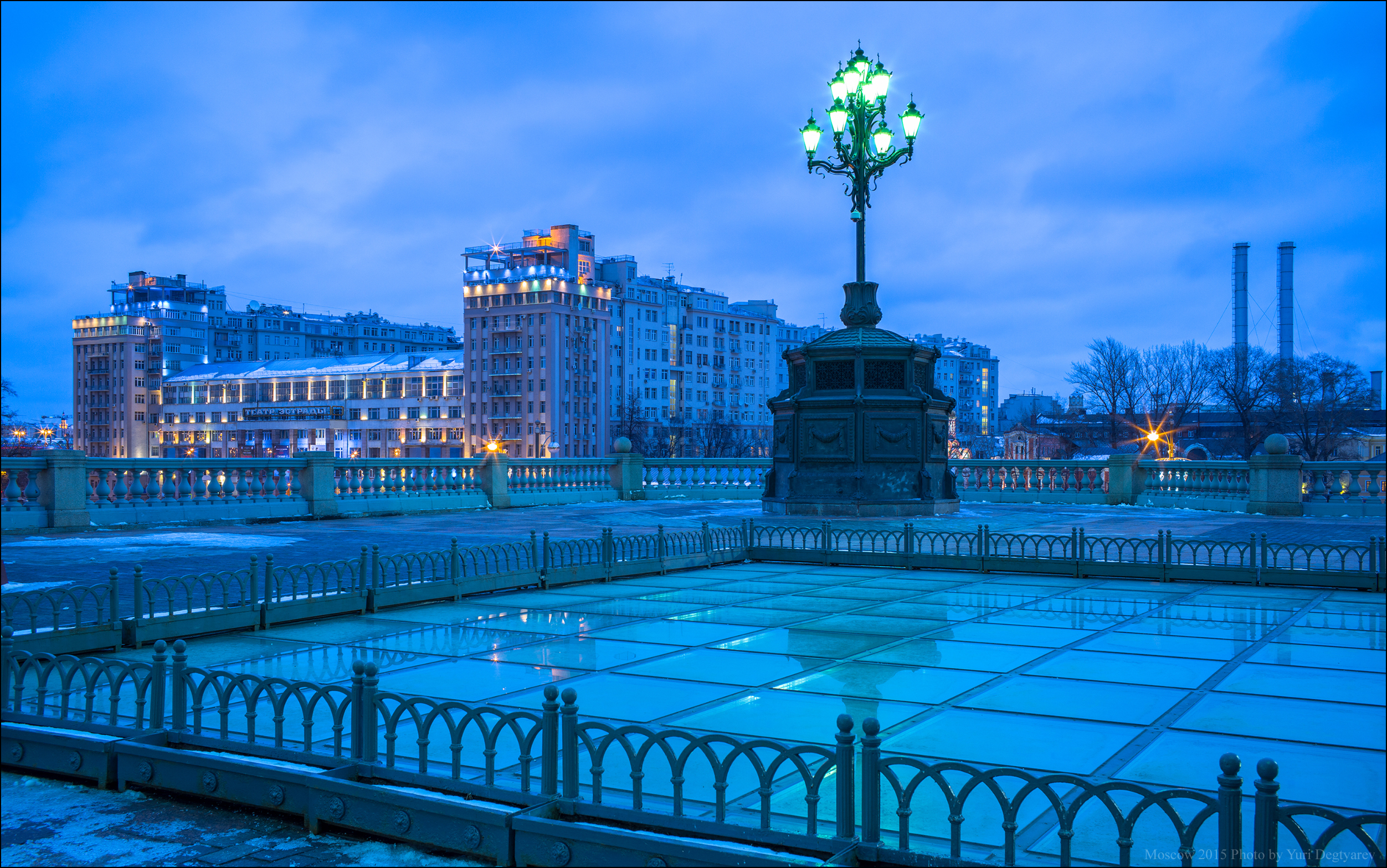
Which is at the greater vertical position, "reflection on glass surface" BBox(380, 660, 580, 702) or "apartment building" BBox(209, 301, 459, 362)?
"apartment building" BBox(209, 301, 459, 362)

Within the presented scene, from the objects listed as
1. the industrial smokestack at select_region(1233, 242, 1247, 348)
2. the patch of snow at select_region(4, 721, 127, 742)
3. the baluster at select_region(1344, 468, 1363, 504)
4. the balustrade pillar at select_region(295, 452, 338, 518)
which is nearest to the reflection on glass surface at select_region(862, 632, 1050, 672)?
the patch of snow at select_region(4, 721, 127, 742)

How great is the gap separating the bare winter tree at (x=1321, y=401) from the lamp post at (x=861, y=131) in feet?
168

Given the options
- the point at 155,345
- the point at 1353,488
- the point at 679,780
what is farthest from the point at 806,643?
the point at 155,345

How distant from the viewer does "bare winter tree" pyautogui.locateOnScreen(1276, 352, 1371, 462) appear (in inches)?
2670

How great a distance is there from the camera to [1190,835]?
187 inches

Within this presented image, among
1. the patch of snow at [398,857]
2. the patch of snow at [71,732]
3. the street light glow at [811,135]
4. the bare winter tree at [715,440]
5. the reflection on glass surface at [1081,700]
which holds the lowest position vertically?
the patch of snow at [398,857]

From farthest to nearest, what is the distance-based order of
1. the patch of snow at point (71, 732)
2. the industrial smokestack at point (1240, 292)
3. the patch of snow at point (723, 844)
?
the industrial smokestack at point (1240, 292) → the patch of snow at point (71, 732) → the patch of snow at point (723, 844)

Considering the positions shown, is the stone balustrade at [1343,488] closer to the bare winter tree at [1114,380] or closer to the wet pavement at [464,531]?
the wet pavement at [464,531]

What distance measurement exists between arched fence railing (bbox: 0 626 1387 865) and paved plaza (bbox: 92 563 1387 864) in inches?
4.1

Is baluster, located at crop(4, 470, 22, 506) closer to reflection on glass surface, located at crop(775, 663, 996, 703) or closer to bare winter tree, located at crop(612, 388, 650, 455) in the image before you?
reflection on glass surface, located at crop(775, 663, 996, 703)

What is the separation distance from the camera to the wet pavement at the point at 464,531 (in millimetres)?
16609

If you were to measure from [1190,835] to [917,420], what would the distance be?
68.0ft

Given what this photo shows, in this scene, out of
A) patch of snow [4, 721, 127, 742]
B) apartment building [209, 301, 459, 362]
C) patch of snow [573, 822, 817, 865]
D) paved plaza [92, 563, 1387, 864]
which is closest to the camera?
patch of snow [573, 822, 817, 865]

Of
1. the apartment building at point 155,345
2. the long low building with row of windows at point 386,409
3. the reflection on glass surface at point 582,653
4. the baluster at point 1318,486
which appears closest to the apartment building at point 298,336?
the apartment building at point 155,345
